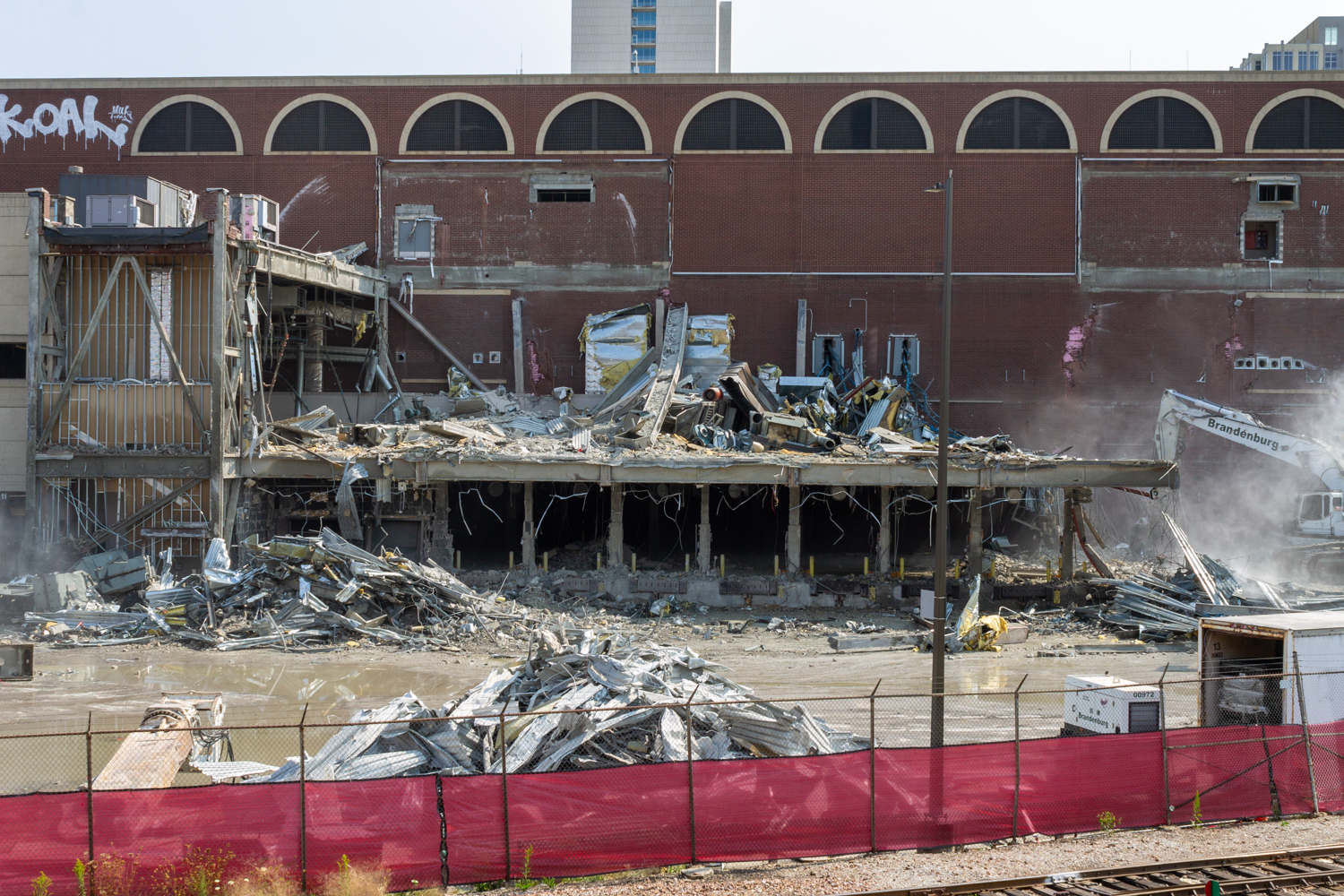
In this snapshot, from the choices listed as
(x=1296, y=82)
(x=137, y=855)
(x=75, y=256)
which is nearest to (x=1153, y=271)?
(x=1296, y=82)

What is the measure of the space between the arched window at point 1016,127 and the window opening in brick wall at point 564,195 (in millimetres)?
12840

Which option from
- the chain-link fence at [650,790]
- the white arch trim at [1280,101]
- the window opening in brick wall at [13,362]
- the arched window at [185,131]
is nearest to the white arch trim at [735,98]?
the white arch trim at [1280,101]

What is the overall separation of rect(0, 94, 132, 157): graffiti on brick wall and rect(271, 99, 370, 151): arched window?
542cm

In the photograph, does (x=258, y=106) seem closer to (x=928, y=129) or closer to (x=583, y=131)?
(x=583, y=131)

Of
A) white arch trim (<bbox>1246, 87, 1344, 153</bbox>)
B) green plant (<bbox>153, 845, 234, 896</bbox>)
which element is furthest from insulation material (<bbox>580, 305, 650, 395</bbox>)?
green plant (<bbox>153, 845, 234, 896</bbox>)

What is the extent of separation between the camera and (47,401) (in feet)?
90.3

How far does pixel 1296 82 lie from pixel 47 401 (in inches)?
1525

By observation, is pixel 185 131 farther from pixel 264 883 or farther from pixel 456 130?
pixel 264 883

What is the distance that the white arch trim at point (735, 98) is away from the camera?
38.6 metres

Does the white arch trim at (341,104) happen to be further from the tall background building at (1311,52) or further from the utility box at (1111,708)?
the tall background building at (1311,52)

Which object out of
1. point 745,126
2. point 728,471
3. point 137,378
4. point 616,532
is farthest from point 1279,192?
point 137,378

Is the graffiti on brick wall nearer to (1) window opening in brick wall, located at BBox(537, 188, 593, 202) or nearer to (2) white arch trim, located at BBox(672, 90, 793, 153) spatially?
(1) window opening in brick wall, located at BBox(537, 188, 593, 202)

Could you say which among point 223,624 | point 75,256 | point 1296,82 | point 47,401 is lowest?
point 223,624

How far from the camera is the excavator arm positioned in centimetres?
2783
